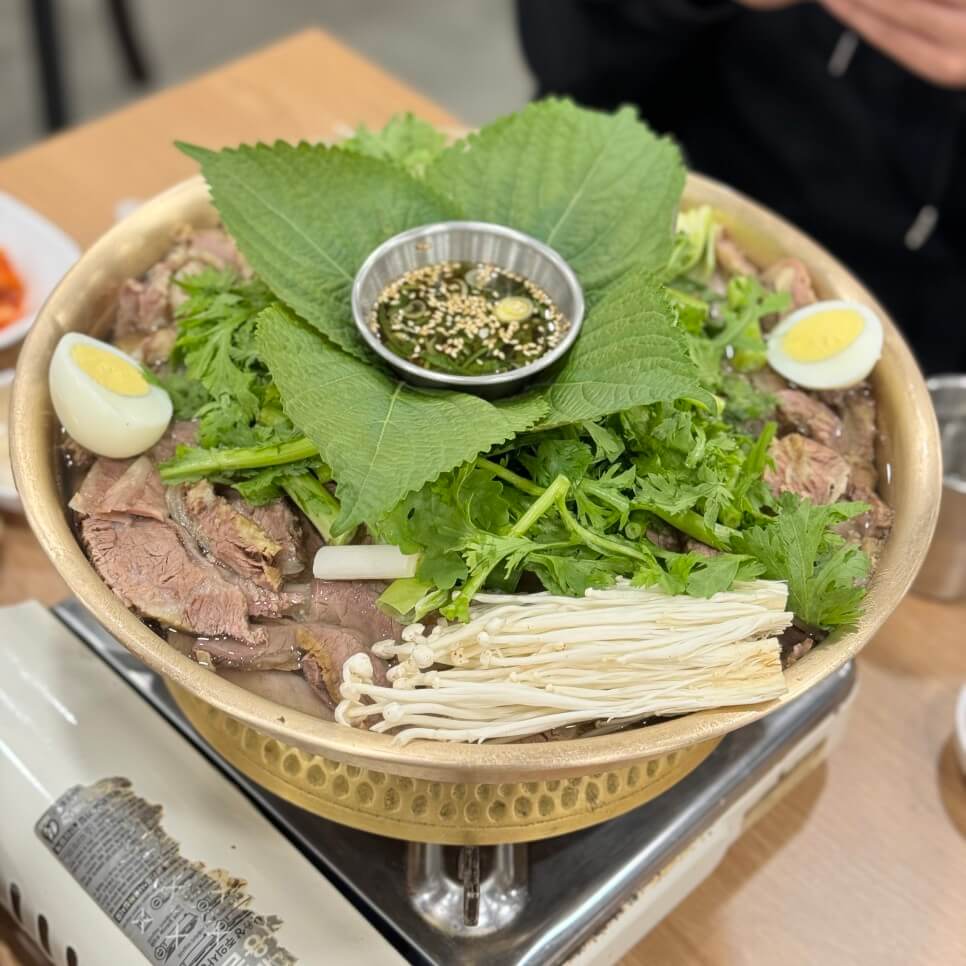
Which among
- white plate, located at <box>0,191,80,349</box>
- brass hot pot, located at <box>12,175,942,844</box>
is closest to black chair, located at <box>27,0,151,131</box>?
white plate, located at <box>0,191,80,349</box>

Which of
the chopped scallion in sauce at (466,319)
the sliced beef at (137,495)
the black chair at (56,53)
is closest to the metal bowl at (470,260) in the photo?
the chopped scallion in sauce at (466,319)

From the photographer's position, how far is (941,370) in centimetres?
325

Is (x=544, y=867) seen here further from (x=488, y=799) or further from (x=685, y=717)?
(x=685, y=717)

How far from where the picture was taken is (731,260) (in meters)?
2.05

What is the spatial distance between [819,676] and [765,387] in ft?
2.15

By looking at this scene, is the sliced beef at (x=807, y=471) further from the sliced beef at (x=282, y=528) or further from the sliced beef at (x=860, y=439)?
the sliced beef at (x=282, y=528)

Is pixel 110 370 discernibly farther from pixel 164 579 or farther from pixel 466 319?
pixel 466 319

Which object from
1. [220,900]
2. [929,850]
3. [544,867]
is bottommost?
[929,850]

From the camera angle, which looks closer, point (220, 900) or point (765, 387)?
point (220, 900)

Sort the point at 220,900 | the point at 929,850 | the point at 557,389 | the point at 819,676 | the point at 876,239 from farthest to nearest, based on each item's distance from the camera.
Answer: the point at 876,239, the point at 929,850, the point at 557,389, the point at 220,900, the point at 819,676

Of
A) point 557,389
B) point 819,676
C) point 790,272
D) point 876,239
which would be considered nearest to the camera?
point 819,676

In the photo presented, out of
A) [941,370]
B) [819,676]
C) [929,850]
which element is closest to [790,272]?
[819,676]

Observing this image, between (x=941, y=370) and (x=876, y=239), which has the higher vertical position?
(x=876, y=239)

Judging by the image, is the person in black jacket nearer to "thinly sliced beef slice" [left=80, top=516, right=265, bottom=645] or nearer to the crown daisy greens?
the crown daisy greens
